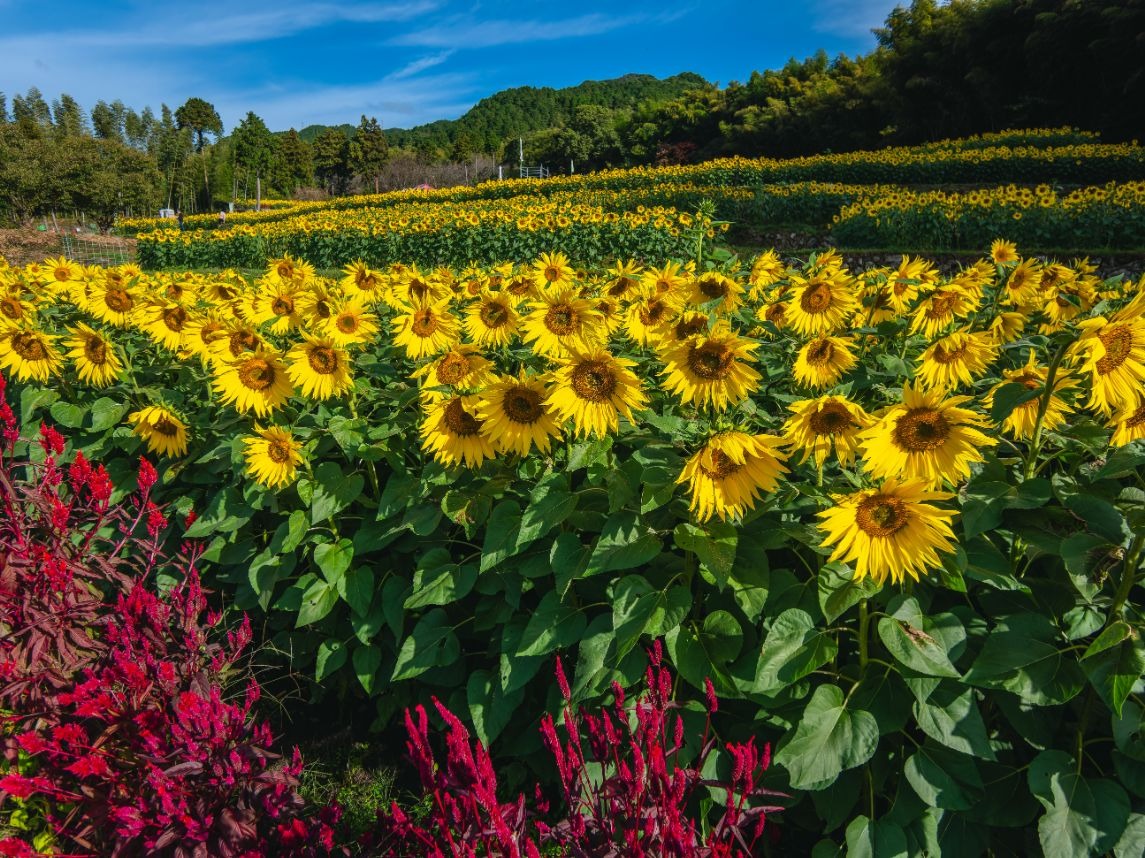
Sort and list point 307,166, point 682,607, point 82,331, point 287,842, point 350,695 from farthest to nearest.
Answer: point 307,166 → point 82,331 → point 350,695 → point 682,607 → point 287,842

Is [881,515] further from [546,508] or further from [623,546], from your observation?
[546,508]

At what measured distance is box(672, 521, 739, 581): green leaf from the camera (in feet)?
6.38

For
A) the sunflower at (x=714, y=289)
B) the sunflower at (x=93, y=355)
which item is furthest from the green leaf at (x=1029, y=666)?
the sunflower at (x=93, y=355)

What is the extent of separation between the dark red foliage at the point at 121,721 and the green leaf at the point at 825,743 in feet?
3.63

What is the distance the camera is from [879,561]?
1.80m

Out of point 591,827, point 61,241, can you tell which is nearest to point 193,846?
point 591,827

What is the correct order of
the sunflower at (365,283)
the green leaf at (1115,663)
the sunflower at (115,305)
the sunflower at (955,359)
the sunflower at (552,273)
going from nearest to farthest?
the green leaf at (1115,663) → the sunflower at (955,359) → the sunflower at (552,273) → the sunflower at (365,283) → the sunflower at (115,305)

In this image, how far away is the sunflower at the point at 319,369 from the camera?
112 inches

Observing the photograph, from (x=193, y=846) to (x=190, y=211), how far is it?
7359 centimetres

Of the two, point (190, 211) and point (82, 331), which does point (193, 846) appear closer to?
point (82, 331)

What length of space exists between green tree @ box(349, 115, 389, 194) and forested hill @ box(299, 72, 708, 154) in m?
46.8

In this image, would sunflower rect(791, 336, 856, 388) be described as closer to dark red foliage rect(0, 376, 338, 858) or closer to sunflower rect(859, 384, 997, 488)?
sunflower rect(859, 384, 997, 488)

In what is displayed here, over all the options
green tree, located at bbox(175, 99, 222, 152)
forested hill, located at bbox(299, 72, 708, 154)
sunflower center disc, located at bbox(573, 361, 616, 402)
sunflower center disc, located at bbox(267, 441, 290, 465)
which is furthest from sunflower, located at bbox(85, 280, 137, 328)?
forested hill, located at bbox(299, 72, 708, 154)

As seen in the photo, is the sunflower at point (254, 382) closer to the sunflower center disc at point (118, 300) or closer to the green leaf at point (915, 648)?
the sunflower center disc at point (118, 300)
